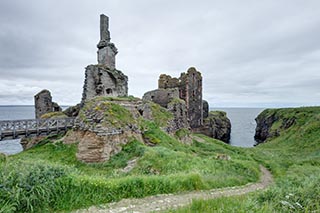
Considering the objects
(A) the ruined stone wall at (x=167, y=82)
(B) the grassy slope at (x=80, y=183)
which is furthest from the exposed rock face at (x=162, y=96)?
(B) the grassy slope at (x=80, y=183)

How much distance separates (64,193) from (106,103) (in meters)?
11.1

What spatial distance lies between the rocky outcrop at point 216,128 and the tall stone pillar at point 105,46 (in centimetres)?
2720

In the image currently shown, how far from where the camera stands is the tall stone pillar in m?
29.9

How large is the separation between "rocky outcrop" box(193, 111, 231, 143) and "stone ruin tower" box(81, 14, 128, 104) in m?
26.0

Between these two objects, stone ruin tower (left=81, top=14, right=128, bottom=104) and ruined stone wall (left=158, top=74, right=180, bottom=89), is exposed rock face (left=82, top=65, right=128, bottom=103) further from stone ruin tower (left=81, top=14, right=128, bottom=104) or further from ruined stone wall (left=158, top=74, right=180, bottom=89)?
ruined stone wall (left=158, top=74, right=180, bottom=89)

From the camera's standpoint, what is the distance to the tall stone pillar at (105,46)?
98.0 ft

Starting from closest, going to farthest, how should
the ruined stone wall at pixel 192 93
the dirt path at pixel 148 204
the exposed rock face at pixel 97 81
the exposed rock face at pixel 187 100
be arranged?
the dirt path at pixel 148 204
the exposed rock face at pixel 97 81
the exposed rock face at pixel 187 100
the ruined stone wall at pixel 192 93

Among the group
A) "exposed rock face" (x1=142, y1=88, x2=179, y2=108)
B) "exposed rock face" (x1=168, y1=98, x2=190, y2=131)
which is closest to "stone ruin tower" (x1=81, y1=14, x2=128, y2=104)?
"exposed rock face" (x1=142, y1=88, x2=179, y2=108)

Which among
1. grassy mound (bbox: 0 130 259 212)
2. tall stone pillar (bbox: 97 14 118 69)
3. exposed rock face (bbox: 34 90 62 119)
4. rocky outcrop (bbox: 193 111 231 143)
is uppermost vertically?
tall stone pillar (bbox: 97 14 118 69)

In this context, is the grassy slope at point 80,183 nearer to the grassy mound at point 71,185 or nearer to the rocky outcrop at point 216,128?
the grassy mound at point 71,185

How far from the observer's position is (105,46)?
98.1ft

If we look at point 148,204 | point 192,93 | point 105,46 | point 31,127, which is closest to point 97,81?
point 105,46

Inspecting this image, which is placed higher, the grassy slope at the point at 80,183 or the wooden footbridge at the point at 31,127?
the wooden footbridge at the point at 31,127

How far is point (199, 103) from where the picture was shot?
4769cm
